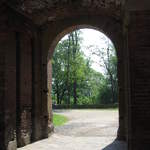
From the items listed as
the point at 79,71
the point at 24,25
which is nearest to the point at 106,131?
the point at 24,25

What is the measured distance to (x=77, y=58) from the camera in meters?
44.4

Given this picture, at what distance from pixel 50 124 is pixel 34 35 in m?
3.63

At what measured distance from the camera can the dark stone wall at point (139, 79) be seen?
5723mm

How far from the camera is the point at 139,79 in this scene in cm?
581

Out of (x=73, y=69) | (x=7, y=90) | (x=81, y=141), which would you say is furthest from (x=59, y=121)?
(x=73, y=69)

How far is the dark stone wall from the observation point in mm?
5723

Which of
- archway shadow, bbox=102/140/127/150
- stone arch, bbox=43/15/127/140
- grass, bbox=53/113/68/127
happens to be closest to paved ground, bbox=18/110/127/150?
archway shadow, bbox=102/140/127/150

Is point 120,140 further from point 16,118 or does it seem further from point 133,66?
point 133,66

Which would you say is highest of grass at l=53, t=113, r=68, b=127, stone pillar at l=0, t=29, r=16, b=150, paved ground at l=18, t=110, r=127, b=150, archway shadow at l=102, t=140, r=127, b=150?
stone pillar at l=0, t=29, r=16, b=150

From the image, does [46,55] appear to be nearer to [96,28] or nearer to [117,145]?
[96,28]

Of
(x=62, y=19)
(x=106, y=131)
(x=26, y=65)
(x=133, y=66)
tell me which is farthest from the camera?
(x=106, y=131)

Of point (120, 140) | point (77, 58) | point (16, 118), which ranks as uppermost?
point (77, 58)

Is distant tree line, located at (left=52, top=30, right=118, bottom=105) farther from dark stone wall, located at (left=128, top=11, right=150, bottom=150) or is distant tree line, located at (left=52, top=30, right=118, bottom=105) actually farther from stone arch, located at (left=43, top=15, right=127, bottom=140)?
dark stone wall, located at (left=128, top=11, right=150, bottom=150)

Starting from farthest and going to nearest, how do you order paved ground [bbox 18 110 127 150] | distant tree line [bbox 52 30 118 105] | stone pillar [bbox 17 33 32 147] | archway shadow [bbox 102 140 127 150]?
distant tree line [bbox 52 30 118 105], stone pillar [bbox 17 33 32 147], paved ground [bbox 18 110 127 150], archway shadow [bbox 102 140 127 150]
